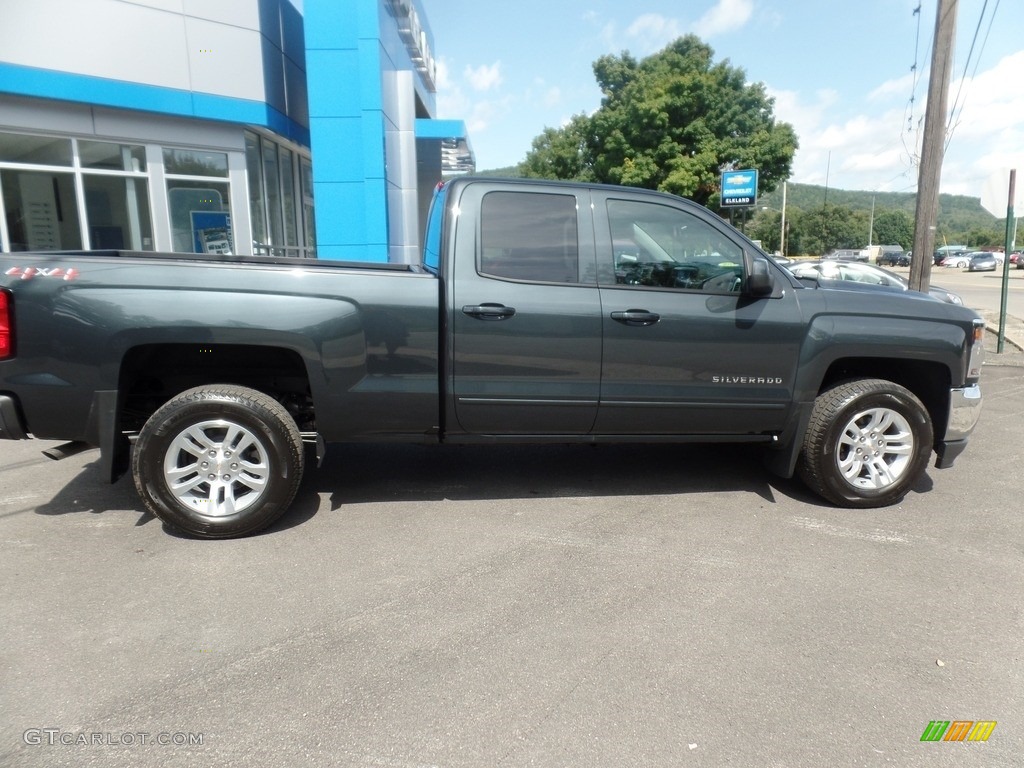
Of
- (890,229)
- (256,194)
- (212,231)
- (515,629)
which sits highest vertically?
(890,229)

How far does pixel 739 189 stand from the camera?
23.3 meters

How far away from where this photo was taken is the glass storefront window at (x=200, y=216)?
477 inches

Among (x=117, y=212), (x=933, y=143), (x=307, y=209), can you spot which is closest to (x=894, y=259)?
(x=933, y=143)

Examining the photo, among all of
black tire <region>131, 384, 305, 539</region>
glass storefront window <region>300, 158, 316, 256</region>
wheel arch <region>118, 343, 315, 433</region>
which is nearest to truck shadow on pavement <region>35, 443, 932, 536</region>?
black tire <region>131, 384, 305, 539</region>

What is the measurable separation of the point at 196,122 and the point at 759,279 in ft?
36.6

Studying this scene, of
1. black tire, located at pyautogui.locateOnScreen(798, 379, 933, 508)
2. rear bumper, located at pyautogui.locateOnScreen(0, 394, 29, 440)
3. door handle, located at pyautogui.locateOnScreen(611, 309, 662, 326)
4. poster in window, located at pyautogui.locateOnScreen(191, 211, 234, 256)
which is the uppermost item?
poster in window, located at pyautogui.locateOnScreen(191, 211, 234, 256)

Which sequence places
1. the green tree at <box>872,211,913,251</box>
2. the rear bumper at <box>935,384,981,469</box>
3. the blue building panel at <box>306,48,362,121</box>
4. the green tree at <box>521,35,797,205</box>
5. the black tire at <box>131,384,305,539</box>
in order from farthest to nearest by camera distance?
the green tree at <box>872,211,913,251</box> → the green tree at <box>521,35,797,205</box> → the blue building panel at <box>306,48,362,121</box> → the rear bumper at <box>935,384,981,469</box> → the black tire at <box>131,384,305,539</box>

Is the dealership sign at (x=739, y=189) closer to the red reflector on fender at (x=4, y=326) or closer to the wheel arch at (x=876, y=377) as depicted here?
the wheel arch at (x=876, y=377)

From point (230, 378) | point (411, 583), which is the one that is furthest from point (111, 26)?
point (411, 583)

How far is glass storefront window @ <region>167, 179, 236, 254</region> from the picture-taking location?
39.7 ft

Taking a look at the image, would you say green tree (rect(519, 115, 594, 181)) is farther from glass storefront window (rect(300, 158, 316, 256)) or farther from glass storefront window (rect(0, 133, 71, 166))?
glass storefront window (rect(0, 133, 71, 166))

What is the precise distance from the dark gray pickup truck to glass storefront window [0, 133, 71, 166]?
8.44 m

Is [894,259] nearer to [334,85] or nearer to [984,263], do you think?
[984,263]

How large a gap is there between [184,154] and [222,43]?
1.94 metres
